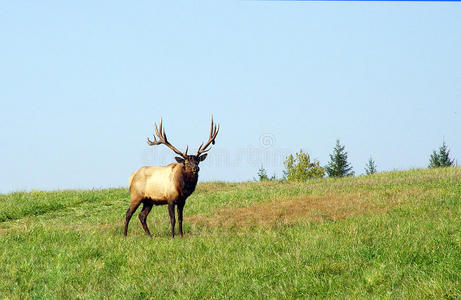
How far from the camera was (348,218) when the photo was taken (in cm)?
1424

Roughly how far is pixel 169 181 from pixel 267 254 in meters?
4.62

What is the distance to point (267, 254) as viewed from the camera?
10141 mm

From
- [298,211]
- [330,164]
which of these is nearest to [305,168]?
[330,164]

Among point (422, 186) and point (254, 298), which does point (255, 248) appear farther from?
point (422, 186)

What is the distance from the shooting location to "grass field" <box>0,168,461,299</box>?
26.1 feet

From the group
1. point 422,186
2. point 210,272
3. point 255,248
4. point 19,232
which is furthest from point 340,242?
point 422,186

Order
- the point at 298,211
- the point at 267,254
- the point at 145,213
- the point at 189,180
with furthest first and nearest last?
the point at 298,211 < the point at 145,213 < the point at 189,180 < the point at 267,254

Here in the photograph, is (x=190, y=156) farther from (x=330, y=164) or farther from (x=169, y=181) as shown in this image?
(x=330, y=164)

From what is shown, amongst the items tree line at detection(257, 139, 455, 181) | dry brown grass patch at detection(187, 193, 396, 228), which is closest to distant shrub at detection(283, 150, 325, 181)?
tree line at detection(257, 139, 455, 181)

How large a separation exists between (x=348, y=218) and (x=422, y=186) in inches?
271

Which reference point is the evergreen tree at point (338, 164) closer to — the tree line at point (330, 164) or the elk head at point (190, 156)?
the tree line at point (330, 164)

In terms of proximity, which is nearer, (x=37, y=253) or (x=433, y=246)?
(x=433, y=246)

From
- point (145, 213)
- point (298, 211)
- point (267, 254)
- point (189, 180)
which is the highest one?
point (189, 180)

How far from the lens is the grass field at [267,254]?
796cm
